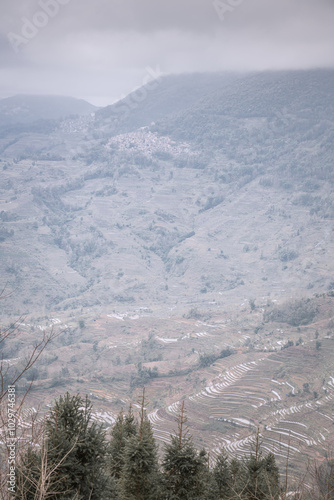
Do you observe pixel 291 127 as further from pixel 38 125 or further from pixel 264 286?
pixel 38 125

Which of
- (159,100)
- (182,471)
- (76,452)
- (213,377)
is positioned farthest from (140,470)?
(159,100)

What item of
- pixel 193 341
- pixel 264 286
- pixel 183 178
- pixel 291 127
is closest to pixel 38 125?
pixel 183 178

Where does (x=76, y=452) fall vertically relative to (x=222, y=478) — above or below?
above

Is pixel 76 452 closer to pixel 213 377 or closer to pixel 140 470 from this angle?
pixel 140 470

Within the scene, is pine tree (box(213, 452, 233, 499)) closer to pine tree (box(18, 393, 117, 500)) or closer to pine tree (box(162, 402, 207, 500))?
pine tree (box(162, 402, 207, 500))

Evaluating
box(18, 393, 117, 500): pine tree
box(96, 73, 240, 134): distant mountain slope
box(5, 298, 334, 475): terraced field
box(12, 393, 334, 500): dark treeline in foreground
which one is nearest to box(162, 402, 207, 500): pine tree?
box(12, 393, 334, 500): dark treeline in foreground

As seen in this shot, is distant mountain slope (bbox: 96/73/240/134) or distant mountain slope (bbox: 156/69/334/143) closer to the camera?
distant mountain slope (bbox: 156/69/334/143)

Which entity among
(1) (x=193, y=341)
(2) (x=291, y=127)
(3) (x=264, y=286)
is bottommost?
(3) (x=264, y=286)
